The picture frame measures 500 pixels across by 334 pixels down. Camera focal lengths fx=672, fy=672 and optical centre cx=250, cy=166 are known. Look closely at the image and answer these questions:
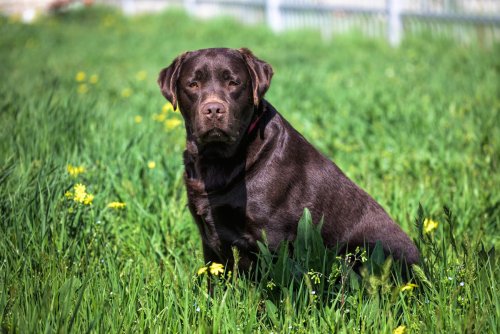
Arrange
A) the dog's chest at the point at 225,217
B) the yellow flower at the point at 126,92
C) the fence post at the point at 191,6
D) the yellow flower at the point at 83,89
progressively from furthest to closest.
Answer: the fence post at the point at 191,6, the yellow flower at the point at 83,89, the yellow flower at the point at 126,92, the dog's chest at the point at 225,217

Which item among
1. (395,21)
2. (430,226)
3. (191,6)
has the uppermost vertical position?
(191,6)

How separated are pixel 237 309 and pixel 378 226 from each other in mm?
934

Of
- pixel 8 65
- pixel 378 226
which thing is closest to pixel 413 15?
pixel 8 65

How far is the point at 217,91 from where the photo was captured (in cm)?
328

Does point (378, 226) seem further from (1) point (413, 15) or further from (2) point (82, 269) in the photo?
(1) point (413, 15)

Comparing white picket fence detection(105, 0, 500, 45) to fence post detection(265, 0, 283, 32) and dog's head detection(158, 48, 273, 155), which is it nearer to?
fence post detection(265, 0, 283, 32)

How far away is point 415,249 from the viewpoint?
3238 mm

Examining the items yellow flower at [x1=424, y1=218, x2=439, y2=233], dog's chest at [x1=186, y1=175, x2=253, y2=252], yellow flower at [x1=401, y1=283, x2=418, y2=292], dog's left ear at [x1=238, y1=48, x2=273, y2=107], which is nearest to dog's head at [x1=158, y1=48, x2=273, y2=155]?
dog's left ear at [x1=238, y1=48, x2=273, y2=107]

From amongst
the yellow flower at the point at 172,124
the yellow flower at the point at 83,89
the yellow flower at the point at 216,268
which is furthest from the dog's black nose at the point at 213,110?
the yellow flower at the point at 83,89

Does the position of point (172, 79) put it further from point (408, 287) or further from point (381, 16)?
point (381, 16)

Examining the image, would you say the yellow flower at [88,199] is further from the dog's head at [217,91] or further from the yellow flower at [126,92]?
the yellow flower at [126,92]

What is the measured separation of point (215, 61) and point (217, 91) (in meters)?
0.16

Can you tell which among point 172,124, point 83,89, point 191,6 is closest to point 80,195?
point 172,124

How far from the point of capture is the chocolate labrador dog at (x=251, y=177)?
10.2 feet
